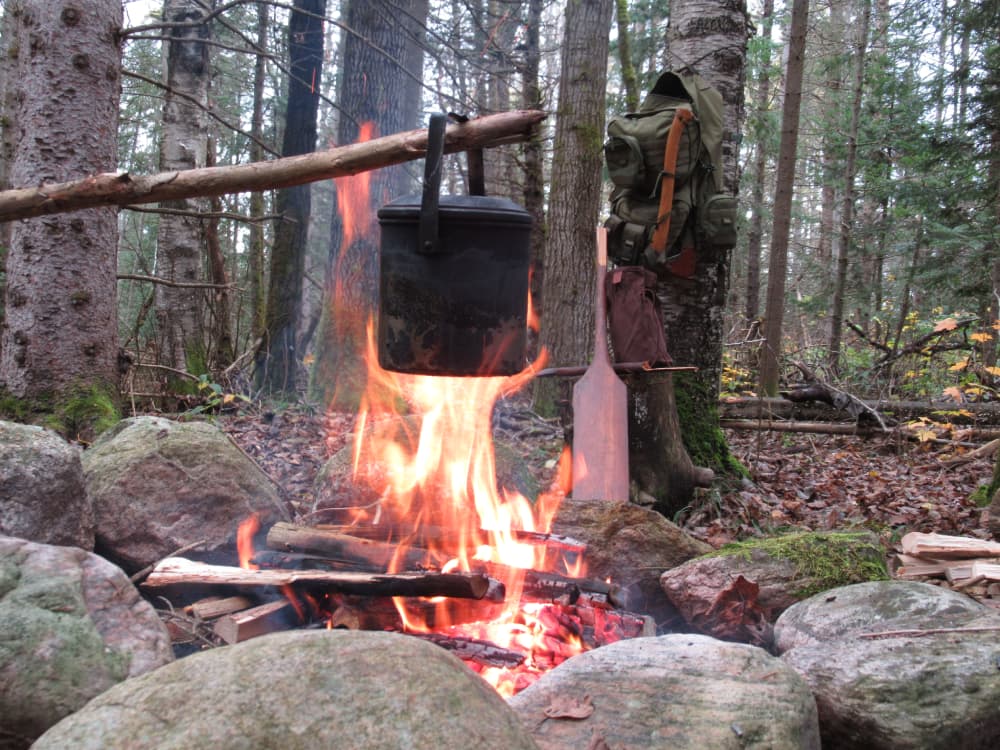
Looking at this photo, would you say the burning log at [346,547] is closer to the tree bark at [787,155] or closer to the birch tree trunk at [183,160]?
the birch tree trunk at [183,160]

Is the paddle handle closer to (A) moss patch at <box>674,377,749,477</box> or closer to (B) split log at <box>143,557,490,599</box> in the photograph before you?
(A) moss patch at <box>674,377,749,477</box>

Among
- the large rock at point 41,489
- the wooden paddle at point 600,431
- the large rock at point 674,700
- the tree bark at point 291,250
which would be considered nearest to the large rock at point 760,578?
the large rock at point 674,700

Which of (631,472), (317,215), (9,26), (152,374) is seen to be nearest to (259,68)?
(9,26)

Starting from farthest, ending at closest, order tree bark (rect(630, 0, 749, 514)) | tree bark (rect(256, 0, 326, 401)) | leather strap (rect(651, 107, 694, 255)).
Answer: tree bark (rect(256, 0, 326, 401))
tree bark (rect(630, 0, 749, 514))
leather strap (rect(651, 107, 694, 255))

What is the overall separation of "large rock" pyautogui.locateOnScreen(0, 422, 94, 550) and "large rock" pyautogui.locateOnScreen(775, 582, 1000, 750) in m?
2.84

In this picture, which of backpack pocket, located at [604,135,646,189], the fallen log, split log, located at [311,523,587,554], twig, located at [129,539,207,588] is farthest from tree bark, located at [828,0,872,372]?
twig, located at [129,539,207,588]

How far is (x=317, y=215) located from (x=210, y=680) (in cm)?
2624

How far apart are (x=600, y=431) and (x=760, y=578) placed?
1.40 metres

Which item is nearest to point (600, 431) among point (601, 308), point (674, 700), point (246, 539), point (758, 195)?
point (601, 308)

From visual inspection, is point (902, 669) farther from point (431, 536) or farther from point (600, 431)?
point (600, 431)

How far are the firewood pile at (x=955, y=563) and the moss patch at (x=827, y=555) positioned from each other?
0.27m

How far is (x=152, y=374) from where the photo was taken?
7281 mm

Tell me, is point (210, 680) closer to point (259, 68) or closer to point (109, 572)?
point (109, 572)

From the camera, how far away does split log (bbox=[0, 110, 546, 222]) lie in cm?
259
